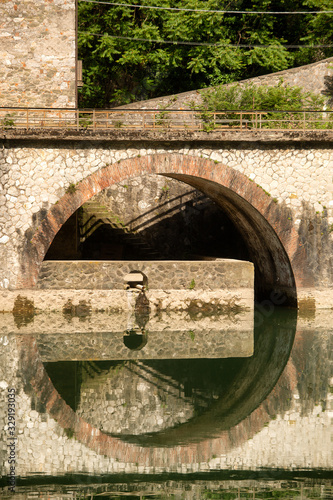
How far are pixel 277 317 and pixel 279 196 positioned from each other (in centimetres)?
300

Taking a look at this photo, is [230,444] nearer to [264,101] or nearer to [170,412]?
[170,412]

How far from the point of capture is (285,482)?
290 inches

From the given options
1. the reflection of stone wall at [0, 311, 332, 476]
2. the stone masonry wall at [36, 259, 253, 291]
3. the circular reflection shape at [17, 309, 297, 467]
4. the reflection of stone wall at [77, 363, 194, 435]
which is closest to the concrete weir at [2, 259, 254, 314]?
the stone masonry wall at [36, 259, 253, 291]

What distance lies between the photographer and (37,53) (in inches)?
725

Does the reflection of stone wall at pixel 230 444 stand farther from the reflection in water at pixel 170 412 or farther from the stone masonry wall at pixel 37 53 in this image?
the stone masonry wall at pixel 37 53

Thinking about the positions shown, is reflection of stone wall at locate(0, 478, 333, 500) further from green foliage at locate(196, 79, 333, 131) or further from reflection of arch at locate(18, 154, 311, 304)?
green foliage at locate(196, 79, 333, 131)

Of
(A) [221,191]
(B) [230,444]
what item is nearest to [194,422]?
(B) [230,444]

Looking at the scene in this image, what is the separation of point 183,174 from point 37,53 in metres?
5.07

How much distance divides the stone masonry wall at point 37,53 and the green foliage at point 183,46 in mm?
7147

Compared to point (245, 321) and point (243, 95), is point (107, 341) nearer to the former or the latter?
point (245, 321)

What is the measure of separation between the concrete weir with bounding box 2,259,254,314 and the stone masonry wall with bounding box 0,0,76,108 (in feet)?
15.5

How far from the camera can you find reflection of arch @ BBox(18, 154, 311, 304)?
16703mm

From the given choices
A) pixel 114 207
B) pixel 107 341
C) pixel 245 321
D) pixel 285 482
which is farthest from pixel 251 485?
pixel 114 207

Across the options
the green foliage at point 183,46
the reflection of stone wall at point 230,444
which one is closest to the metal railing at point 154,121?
the green foliage at point 183,46
